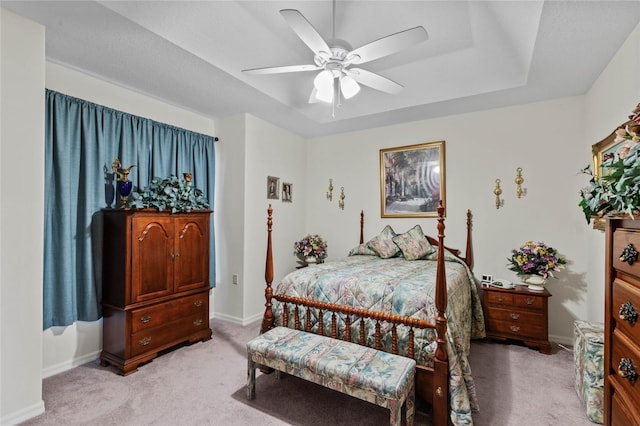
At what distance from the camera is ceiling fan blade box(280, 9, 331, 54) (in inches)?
68.1

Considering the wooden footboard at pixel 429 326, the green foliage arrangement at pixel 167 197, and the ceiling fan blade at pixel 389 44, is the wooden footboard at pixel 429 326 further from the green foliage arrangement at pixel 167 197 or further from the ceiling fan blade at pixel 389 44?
the green foliage arrangement at pixel 167 197

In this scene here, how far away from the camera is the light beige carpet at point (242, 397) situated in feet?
6.64

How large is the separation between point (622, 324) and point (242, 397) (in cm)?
230

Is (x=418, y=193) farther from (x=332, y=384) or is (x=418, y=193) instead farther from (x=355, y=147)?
(x=332, y=384)

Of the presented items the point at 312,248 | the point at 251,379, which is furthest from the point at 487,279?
the point at 251,379

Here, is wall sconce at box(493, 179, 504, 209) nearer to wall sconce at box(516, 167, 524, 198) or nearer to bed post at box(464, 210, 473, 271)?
wall sconce at box(516, 167, 524, 198)

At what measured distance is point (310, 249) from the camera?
4422 mm

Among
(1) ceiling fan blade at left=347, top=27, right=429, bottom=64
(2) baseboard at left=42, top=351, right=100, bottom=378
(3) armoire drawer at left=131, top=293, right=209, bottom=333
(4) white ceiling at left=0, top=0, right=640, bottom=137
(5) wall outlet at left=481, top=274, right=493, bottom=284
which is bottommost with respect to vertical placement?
(2) baseboard at left=42, top=351, right=100, bottom=378

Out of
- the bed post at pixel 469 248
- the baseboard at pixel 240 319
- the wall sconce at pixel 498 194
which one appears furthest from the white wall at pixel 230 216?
the wall sconce at pixel 498 194

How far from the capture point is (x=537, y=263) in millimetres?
3104

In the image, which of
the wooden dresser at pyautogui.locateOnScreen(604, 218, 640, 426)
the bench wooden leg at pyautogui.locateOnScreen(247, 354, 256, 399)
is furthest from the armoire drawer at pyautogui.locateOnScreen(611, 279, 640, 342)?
the bench wooden leg at pyautogui.locateOnScreen(247, 354, 256, 399)

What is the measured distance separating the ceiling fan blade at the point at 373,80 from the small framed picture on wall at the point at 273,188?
218cm

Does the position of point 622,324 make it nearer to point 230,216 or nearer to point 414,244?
point 414,244

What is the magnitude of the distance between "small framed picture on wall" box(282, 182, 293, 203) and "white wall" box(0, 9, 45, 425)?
Answer: 2.85m
